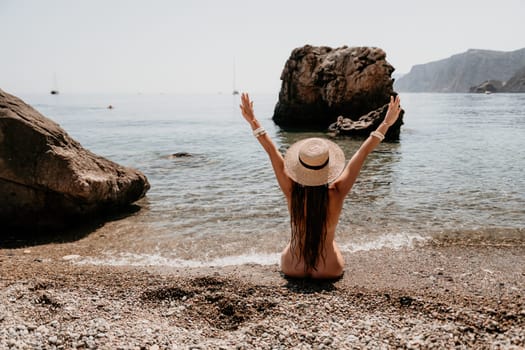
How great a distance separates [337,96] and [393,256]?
92.4 ft

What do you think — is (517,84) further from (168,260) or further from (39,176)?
(39,176)

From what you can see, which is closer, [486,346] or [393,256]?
[486,346]

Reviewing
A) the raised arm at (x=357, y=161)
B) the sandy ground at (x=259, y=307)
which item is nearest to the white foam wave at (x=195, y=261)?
the sandy ground at (x=259, y=307)

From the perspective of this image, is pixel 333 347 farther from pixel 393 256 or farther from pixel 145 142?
pixel 145 142

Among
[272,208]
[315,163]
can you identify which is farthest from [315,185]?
[272,208]

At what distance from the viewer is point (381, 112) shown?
25266 mm

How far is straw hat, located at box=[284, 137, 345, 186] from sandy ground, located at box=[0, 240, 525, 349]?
1336mm

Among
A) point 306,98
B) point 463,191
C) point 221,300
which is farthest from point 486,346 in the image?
point 306,98

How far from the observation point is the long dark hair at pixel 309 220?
418cm

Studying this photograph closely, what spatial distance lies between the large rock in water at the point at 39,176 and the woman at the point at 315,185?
15.0 feet

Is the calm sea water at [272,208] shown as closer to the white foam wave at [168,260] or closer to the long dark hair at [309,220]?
the white foam wave at [168,260]

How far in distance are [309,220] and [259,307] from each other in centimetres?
109

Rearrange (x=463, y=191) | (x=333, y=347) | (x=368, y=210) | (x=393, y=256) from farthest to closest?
(x=463, y=191), (x=368, y=210), (x=393, y=256), (x=333, y=347)

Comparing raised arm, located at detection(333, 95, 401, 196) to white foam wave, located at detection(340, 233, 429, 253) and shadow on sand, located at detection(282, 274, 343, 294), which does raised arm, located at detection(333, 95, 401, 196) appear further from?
white foam wave, located at detection(340, 233, 429, 253)
